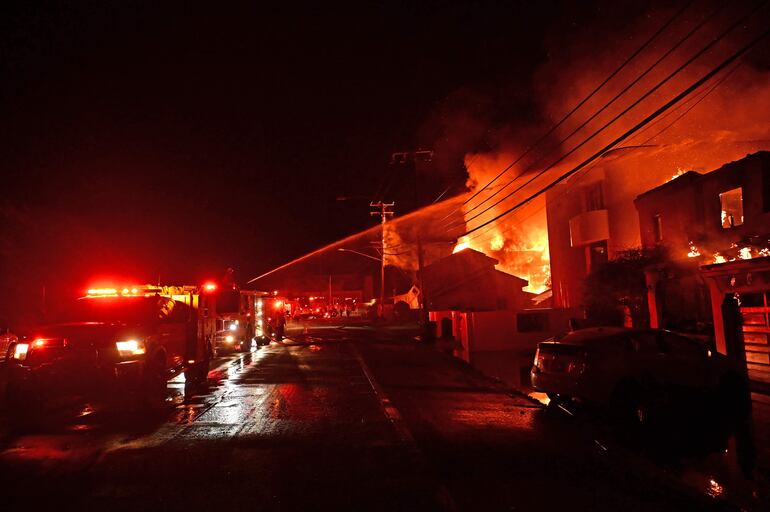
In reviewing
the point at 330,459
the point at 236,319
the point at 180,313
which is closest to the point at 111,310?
the point at 180,313

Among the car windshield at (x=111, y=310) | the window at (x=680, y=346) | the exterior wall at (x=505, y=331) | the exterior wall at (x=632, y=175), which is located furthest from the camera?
the exterior wall at (x=632, y=175)

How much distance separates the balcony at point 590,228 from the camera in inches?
1048

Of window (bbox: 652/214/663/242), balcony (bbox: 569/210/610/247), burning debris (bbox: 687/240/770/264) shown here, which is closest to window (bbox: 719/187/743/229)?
burning debris (bbox: 687/240/770/264)

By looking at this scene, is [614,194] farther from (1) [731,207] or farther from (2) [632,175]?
(1) [731,207]

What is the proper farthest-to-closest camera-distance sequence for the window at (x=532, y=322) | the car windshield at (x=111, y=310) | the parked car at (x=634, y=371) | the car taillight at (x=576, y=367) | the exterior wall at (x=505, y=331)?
1. the window at (x=532, y=322)
2. the exterior wall at (x=505, y=331)
3. the car windshield at (x=111, y=310)
4. the car taillight at (x=576, y=367)
5. the parked car at (x=634, y=371)

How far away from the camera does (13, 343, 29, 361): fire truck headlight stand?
366 inches

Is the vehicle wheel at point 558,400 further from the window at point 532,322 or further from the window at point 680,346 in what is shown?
the window at point 532,322

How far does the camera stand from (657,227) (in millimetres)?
22156

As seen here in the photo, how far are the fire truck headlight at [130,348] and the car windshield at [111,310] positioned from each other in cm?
141

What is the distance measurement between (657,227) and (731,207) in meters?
3.55

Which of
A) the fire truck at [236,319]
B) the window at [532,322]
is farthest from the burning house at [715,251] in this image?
the fire truck at [236,319]

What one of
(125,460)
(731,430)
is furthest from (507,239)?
(125,460)

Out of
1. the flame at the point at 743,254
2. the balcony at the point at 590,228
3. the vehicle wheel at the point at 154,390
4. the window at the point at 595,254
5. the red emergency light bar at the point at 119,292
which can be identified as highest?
the balcony at the point at 590,228

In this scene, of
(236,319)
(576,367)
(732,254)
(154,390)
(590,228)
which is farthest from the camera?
(590,228)
